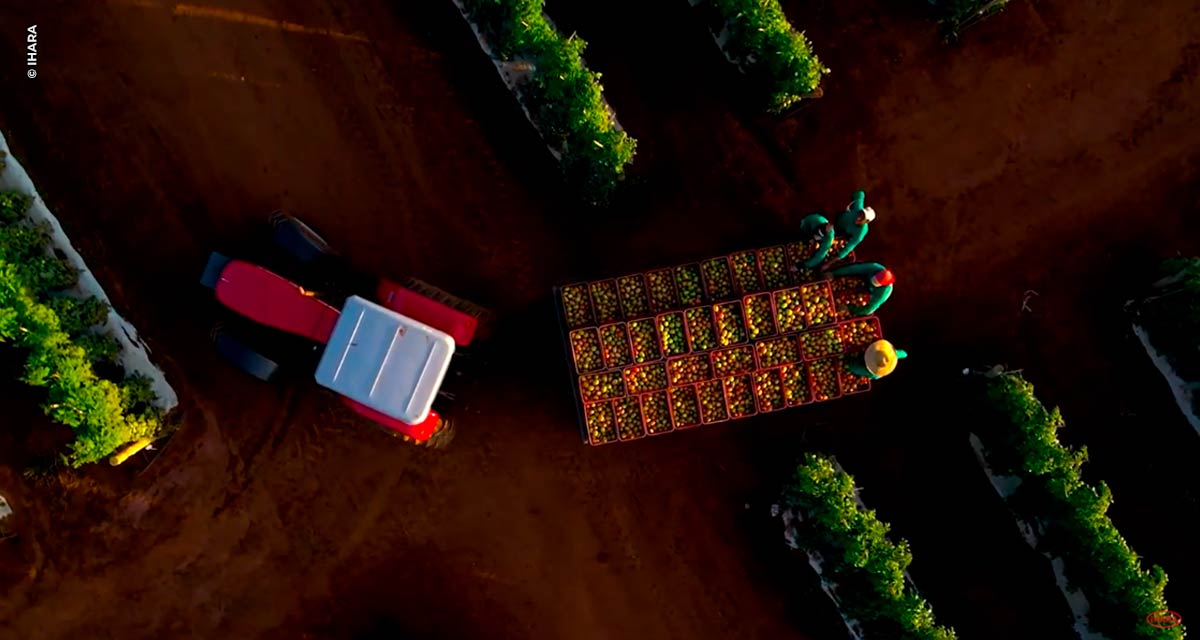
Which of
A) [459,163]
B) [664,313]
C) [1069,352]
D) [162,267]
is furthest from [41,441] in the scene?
[1069,352]

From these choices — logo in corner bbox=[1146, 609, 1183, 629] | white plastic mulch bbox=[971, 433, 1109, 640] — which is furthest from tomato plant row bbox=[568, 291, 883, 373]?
logo in corner bbox=[1146, 609, 1183, 629]

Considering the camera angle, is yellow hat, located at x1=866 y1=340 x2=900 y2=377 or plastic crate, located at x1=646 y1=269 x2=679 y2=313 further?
plastic crate, located at x1=646 y1=269 x2=679 y2=313

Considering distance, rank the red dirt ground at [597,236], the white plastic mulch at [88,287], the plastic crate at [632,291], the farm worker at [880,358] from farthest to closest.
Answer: the red dirt ground at [597,236]
the white plastic mulch at [88,287]
the plastic crate at [632,291]
the farm worker at [880,358]

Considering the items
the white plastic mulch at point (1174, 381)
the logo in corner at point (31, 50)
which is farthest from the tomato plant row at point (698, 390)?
the logo in corner at point (31, 50)

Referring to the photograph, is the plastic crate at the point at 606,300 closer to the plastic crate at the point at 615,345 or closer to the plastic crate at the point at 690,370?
the plastic crate at the point at 615,345

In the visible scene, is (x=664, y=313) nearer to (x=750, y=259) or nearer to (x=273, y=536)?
(x=750, y=259)

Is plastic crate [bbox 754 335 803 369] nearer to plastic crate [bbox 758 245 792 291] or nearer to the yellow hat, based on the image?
plastic crate [bbox 758 245 792 291]

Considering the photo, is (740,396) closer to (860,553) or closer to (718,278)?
(718,278)
